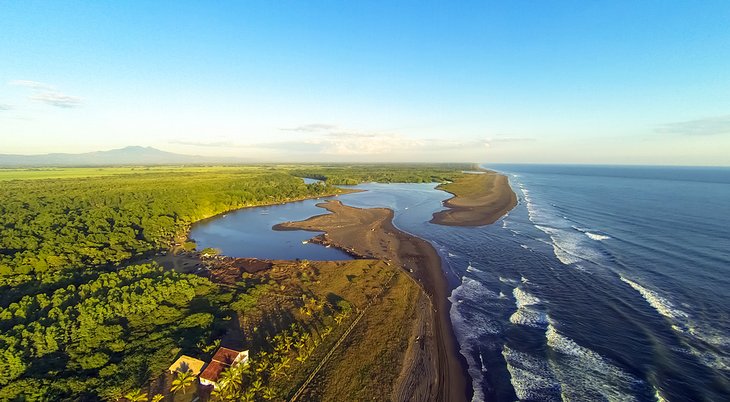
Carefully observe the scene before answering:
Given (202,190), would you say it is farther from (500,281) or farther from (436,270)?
(500,281)

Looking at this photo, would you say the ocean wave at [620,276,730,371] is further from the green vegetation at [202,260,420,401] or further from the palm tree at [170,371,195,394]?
the palm tree at [170,371,195,394]

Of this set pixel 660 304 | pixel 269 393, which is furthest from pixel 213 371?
pixel 660 304

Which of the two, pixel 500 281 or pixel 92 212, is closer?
pixel 500 281

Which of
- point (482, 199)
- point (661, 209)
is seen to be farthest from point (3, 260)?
point (661, 209)

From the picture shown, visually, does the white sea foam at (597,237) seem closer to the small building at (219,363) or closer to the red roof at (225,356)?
the small building at (219,363)

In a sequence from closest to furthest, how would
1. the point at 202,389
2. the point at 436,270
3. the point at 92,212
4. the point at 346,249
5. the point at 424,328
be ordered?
the point at 202,389, the point at 424,328, the point at 436,270, the point at 346,249, the point at 92,212

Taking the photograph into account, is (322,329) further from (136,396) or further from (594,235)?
(594,235)
